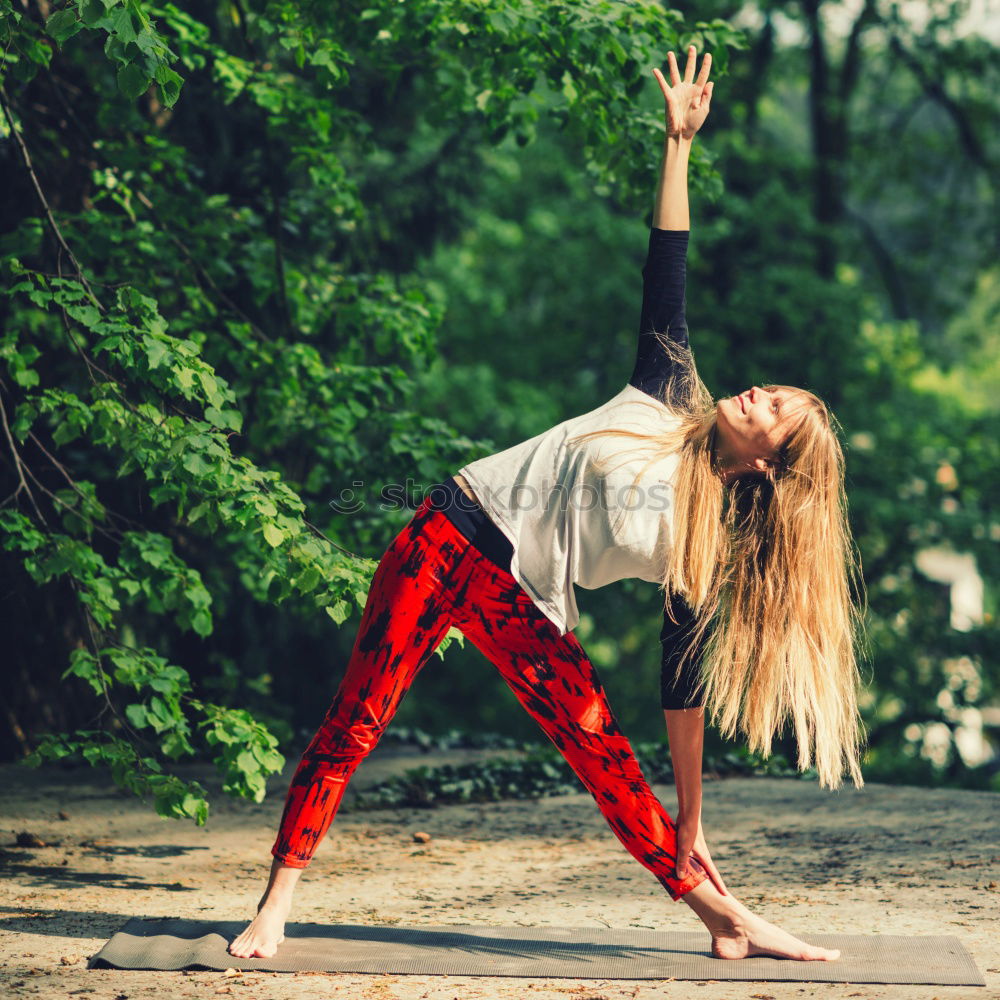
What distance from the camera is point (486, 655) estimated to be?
3.52m

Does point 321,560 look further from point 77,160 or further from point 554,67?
point 77,160

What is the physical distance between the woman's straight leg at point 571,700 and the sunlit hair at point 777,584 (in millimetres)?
316

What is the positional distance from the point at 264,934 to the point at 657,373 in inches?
77.6

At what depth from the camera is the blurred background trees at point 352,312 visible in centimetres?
454

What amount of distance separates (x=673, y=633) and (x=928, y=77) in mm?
13978

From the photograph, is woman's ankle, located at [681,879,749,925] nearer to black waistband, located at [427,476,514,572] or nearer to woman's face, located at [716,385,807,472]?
black waistband, located at [427,476,514,572]

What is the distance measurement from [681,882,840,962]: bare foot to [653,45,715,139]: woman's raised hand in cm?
217

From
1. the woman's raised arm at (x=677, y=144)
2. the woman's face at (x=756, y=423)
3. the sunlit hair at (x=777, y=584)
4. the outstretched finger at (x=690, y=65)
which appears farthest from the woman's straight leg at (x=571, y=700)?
the outstretched finger at (x=690, y=65)

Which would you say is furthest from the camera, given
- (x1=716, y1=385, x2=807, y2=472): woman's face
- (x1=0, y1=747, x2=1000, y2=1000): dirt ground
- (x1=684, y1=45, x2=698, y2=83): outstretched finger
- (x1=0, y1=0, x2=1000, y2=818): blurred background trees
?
(x1=0, y1=0, x2=1000, y2=818): blurred background trees

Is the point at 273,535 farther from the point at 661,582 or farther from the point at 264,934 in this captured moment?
the point at 661,582

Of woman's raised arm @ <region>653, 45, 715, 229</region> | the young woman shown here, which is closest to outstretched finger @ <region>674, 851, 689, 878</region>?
the young woman

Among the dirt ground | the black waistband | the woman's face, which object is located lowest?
the dirt ground

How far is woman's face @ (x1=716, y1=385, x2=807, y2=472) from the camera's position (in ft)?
10.8

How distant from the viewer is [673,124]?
357 cm
